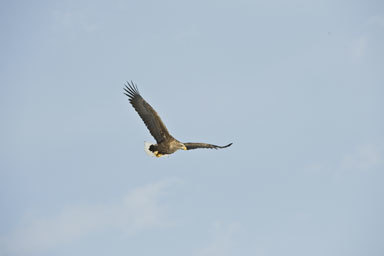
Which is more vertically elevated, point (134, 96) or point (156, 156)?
point (134, 96)

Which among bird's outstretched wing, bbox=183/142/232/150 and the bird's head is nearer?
the bird's head

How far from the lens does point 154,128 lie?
83.9 feet

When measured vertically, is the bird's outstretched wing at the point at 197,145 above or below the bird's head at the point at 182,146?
above

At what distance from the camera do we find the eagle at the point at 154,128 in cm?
2531

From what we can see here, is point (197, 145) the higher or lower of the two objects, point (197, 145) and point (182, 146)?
the higher

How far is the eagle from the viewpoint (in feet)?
83.0

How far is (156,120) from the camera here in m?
25.3

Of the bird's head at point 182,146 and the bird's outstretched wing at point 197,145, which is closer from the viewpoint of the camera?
the bird's head at point 182,146

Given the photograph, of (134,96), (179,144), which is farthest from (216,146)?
(134,96)

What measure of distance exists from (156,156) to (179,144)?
95 cm

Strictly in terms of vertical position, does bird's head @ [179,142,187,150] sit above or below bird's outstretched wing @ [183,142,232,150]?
below

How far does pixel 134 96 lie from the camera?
25453mm

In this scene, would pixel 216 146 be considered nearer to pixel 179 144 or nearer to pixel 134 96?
pixel 179 144

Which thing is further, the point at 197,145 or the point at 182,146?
the point at 197,145
